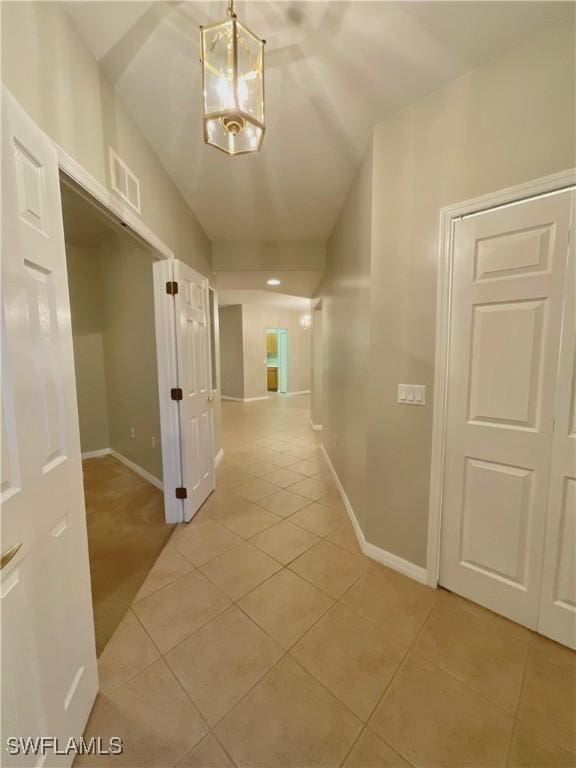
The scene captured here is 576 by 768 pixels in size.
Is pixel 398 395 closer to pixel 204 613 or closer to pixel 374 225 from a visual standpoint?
pixel 374 225

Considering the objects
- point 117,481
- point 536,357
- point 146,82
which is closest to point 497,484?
point 536,357

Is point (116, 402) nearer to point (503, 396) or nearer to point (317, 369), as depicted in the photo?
point (317, 369)

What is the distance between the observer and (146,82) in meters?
1.47

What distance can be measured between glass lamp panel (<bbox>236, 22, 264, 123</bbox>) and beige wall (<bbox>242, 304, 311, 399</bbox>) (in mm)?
7075

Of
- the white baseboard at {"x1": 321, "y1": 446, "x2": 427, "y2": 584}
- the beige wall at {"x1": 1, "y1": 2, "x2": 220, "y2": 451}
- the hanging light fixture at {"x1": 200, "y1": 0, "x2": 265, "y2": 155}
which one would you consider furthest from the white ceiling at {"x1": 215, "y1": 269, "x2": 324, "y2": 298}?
the white baseboard at {"x1": 321, "y1": 446, "x2": 427, "y2": 584}

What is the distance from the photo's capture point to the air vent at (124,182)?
4.87 ft

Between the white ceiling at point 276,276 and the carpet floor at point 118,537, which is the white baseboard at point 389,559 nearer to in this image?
the carpet floor at point 118,537

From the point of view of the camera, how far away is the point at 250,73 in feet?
3.12

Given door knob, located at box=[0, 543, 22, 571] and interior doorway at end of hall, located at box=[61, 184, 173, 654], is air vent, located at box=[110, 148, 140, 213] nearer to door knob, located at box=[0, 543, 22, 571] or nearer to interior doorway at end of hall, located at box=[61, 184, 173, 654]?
interior doorway at end of hall, located at box=[61, 184, 173, 654]

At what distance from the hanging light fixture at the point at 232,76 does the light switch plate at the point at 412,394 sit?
55.3 inches

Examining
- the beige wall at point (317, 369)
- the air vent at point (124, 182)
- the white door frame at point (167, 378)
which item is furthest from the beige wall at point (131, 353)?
the beige wall at point (317, 369)

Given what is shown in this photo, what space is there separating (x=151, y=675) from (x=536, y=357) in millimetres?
2230

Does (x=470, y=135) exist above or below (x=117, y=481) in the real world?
above

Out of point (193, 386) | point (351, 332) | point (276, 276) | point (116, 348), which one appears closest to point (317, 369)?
point (276, 276)
